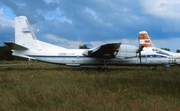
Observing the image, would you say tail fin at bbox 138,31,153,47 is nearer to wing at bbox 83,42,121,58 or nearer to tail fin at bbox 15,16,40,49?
wing at bbox 83,42,121,58

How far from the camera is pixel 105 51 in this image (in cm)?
1697

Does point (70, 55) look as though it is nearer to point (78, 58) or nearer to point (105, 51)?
point (78, 58)

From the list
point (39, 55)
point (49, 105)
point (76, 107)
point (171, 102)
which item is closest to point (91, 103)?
point (76, 107)

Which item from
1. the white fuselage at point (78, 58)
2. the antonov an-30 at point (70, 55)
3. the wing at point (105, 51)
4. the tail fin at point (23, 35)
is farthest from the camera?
the tail fin at point (23, 35)

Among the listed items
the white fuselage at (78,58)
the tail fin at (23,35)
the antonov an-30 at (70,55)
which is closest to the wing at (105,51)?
the antonov an-30 at (70,55)

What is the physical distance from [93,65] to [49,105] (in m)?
13.4

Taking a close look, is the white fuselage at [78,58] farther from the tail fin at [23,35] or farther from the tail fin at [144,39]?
the tail fin at [144,39]

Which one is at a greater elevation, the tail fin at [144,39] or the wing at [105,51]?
the tail fin at [144,39]

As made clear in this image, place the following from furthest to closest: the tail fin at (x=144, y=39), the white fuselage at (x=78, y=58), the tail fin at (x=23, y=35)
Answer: the tail fin at (x=144, y=39) → the tail fin at (x=23, y=35) → the white fuselage at (x=78, y=58)

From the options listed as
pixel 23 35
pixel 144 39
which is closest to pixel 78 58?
pixel 23 35

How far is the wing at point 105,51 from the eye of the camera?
627 inches

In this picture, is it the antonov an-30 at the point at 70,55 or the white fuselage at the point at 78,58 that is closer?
the antonov an-30 at the point at 70,55

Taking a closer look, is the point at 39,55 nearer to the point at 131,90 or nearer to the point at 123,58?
the point at 123,58

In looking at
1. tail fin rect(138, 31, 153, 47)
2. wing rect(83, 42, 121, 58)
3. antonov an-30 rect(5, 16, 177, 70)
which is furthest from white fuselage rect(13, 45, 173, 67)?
tail fin rect(138, 31, 153, 47)
